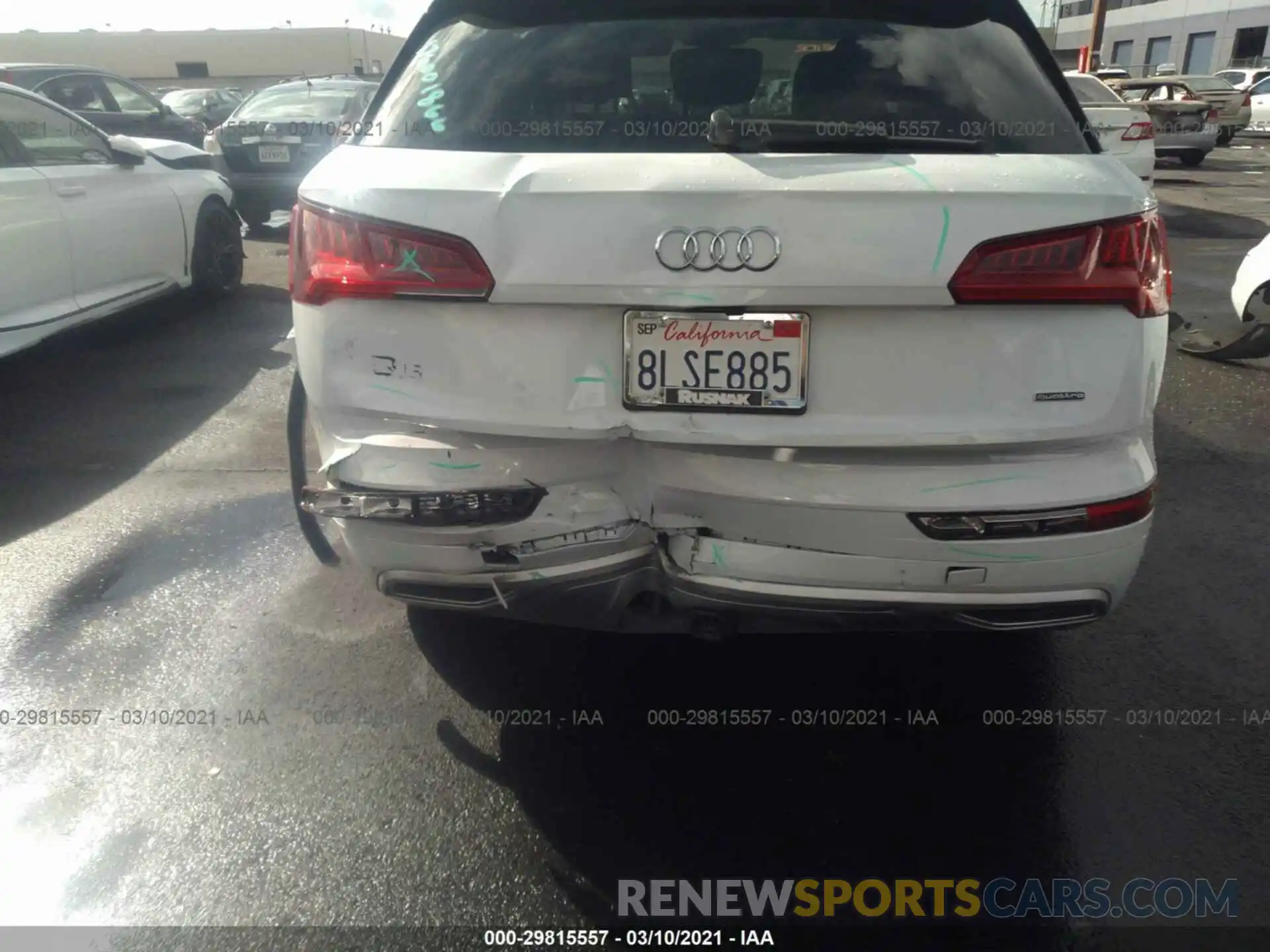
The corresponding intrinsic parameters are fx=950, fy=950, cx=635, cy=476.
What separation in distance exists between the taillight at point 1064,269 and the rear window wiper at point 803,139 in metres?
0.27

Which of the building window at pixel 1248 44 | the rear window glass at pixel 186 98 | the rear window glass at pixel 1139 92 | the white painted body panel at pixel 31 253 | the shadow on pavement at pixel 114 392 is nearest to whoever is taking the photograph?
the shadow on pavement at pixel 114 392

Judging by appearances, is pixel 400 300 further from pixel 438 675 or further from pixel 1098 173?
pixel 1098 173

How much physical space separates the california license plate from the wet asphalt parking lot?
1.00m

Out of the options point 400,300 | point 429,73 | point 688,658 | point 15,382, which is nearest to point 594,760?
point 688,658

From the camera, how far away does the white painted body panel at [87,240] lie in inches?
189

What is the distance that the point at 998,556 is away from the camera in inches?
76.2

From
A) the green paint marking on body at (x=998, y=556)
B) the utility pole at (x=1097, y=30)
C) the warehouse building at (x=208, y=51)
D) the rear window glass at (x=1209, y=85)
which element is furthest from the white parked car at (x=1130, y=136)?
the warehouse building at (x=208, y=51)

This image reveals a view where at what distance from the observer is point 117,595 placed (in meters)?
3.20

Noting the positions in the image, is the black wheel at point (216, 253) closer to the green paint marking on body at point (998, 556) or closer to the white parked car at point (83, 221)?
the white parked car at point (83, 221)

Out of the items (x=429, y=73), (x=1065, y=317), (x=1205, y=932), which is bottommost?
(x=1205, y=932)

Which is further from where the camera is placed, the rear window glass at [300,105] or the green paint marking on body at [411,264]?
the rear window glass at [300,105]

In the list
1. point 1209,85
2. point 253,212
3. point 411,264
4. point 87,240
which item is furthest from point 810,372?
point 1209,85

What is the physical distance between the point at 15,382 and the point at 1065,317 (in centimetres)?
561

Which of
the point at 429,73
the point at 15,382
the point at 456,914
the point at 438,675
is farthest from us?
the point at 15,382
